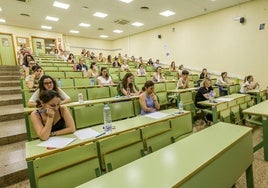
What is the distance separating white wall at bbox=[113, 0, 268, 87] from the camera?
7.12 m

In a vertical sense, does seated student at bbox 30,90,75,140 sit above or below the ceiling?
below

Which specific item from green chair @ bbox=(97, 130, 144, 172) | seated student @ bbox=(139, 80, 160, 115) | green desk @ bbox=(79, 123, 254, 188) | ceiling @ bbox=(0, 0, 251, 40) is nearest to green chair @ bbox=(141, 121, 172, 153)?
green chair @ bbox=(97, 130, 144, 172)

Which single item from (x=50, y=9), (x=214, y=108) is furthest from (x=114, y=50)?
(x=214, y=108)

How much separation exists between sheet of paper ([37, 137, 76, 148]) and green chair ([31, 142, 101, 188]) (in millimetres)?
170

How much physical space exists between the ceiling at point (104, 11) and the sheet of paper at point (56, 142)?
6465 millimetres

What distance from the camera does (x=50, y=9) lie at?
25.8 feet

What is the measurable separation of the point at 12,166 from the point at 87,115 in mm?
1167

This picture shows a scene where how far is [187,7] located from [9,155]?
792 centimetres

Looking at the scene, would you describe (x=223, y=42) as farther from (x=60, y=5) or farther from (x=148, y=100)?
(x=60, y=5)

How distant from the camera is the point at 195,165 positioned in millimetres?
1267

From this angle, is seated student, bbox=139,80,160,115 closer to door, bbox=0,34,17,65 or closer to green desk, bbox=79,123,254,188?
green desk, bbox=79,123,254,188

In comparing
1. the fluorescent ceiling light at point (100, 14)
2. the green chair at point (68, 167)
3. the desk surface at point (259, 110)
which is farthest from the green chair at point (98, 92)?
the fluorescent ceiling light at point (100, 14)

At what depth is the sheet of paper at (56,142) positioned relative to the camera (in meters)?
1.68

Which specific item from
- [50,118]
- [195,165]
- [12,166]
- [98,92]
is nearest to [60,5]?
[98,92]
